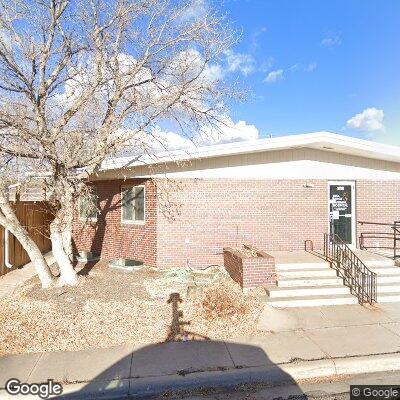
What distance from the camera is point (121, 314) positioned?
6.50 metres

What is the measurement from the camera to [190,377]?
4.66m

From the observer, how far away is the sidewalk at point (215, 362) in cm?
459

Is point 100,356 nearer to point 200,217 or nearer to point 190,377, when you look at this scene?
point 190,377

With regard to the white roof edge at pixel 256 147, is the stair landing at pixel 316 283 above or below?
below

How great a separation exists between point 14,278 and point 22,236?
3.28m

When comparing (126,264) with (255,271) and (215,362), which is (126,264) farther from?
(215,362)

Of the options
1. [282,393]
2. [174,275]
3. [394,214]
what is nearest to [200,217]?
[174,275]

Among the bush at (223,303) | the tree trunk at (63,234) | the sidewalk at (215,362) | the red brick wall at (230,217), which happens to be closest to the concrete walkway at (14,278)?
the tree trunk at (63,234)

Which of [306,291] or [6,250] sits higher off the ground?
[6,250]

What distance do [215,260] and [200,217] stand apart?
1432mm

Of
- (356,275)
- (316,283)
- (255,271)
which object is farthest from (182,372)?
(356,275)

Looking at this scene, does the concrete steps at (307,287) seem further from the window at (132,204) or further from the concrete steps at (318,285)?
the window at (132,204)

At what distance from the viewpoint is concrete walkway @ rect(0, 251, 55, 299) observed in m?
8.55

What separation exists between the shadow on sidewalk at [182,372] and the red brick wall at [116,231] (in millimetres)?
4798
